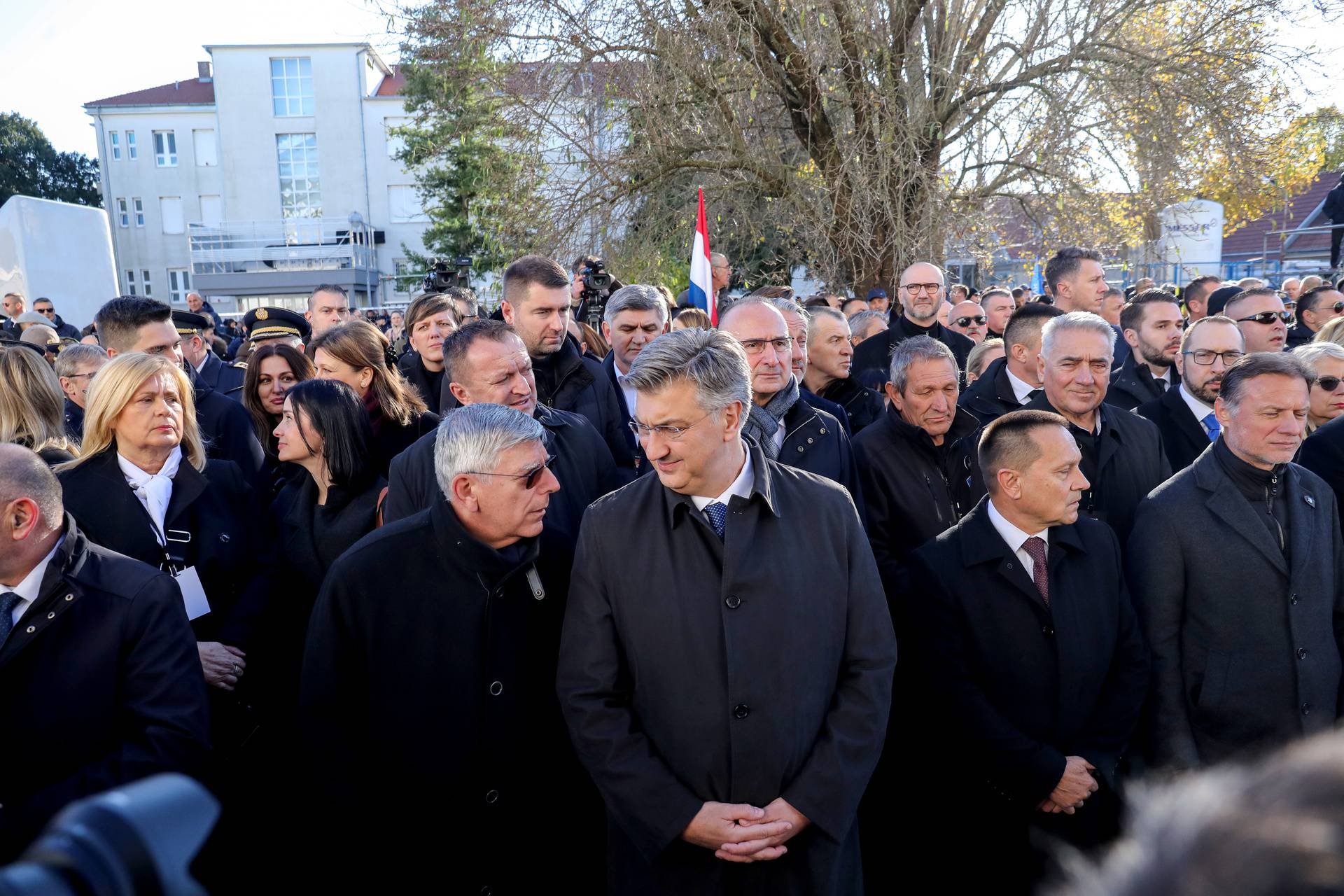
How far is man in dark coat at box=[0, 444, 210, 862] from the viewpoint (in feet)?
8.61

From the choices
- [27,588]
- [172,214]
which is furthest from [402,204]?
[27,588]

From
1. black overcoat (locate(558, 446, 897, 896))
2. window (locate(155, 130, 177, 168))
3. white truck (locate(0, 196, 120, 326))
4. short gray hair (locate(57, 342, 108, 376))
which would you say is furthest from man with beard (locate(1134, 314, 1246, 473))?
window (locate(155, 130, 177, 168))

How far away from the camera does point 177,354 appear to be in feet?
17.3

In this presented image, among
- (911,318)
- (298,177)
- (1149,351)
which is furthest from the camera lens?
(298,177)

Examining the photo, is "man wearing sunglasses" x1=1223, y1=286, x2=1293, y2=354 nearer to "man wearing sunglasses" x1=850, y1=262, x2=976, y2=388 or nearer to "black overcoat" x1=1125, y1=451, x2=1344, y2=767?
"man wearing sunglasses" x1=850, y1=262, x2=976, y2=388

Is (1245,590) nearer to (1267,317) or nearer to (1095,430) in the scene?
(1095,430)

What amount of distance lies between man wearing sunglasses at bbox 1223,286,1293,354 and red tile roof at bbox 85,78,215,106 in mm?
52955

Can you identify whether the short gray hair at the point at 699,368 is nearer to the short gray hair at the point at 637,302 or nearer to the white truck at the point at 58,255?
the short gray hair at the point at 637,302

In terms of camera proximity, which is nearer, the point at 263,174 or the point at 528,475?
the point at 528,475

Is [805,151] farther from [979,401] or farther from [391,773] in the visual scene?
[391,773]

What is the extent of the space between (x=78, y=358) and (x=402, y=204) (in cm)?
4321

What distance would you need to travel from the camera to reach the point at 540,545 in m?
3.06

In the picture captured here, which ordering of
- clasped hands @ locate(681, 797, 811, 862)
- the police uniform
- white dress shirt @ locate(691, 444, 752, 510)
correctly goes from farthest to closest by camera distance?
1. the police uniform
2. white dress shirt @ locate(691, 444, 752, 510)
3. clasped hands @ locate(681, 797, 811, 862)

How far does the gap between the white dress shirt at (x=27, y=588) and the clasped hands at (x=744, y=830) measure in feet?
6.25
